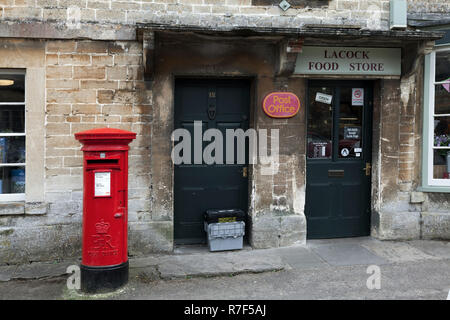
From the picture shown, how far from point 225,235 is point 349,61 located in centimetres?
322

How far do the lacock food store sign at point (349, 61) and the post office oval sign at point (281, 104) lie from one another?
0.41 m

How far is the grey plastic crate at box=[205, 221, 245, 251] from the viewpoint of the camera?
5824 mm

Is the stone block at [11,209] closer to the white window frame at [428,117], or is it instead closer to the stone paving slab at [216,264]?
the stone paving slab at [216,264]

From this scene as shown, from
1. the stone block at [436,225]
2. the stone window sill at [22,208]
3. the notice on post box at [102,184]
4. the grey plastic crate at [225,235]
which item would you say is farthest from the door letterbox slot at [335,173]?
the stone window sill at [22,208]

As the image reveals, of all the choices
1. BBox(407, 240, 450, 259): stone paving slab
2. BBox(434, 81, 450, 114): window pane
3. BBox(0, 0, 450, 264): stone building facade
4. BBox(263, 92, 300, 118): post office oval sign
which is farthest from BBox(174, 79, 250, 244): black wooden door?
BBox(434, 81, 450, 114): window pane

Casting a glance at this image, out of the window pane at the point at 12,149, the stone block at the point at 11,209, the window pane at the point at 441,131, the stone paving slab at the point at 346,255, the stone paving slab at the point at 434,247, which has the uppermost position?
the window pane at the point at 441,131

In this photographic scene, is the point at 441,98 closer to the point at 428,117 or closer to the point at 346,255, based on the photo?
the point at 428,117

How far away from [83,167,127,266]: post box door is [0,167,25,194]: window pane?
6.38 ft

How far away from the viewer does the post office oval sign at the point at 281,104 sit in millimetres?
5984

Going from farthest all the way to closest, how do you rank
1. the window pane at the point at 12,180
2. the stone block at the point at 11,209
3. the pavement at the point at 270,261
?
the window pane at the point at 12,180 < the stone block at the point at 11,209 < the pavement at the point at 270,261

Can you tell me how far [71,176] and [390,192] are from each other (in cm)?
480

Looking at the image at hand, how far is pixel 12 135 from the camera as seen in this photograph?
5.65 metres

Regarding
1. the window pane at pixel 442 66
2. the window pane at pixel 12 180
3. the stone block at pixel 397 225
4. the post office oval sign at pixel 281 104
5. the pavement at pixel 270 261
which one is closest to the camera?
the pavement at pixel 270 261

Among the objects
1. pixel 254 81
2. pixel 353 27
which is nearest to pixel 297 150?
pixel 254 81
